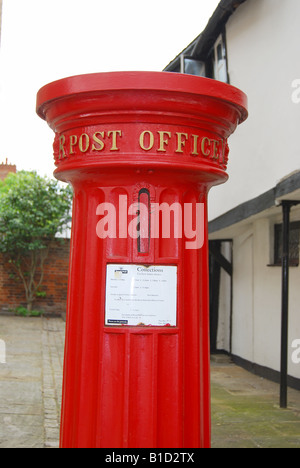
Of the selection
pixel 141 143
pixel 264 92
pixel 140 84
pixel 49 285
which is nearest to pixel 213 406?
pixel 264 92

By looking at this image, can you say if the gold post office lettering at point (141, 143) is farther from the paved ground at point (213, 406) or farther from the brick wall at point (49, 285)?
the brick wall at point (49, 285)

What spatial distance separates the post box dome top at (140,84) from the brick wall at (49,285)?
49.4ft

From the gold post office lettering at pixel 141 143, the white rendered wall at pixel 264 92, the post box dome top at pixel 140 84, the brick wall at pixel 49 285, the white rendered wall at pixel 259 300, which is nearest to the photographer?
the post box dome top at pixel 140 84

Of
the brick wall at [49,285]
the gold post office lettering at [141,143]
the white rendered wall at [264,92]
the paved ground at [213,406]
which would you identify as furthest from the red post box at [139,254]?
the brick wall at [49,285]

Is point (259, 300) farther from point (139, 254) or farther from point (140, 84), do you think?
point (140, 84)

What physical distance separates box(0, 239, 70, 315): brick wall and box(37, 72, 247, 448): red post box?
585 inches

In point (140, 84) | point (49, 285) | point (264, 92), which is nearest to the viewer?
point (140, 84)

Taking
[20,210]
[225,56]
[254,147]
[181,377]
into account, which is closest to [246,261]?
[254,147]

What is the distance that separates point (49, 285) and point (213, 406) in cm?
1175

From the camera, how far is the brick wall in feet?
56.3

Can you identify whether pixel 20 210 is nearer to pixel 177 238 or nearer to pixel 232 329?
pixel 232 329

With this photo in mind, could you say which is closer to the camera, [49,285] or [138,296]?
[138,296]

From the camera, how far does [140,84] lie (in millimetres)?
2262

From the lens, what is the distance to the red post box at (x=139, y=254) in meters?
2.37
